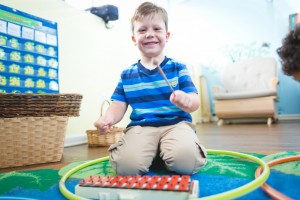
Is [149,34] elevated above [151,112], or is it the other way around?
[149,34]

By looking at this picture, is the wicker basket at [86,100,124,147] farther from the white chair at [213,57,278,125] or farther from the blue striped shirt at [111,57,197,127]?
the white chair at [213,57,278,125]

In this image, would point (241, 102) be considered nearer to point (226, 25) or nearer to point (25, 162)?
point (226, 25)

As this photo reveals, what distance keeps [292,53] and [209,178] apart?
0.42 meters

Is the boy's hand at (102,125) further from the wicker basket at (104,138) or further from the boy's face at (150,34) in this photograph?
the wicker basket at (104,138)

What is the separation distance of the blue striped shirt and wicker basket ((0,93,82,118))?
35 centimetres

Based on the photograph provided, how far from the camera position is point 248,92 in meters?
2.71

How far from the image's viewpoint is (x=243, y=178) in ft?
2.38

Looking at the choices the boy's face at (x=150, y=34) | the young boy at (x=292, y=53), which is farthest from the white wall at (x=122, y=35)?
the young boy at (x=292, y=53)

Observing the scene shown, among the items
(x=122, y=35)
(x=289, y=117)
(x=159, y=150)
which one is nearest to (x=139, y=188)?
(x=159, y=150)

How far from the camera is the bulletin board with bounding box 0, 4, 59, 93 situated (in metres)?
1.42

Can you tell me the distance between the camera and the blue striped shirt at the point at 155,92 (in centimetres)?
93

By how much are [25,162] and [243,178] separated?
3.01 feet

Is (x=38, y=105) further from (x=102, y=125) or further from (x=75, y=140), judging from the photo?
(x=75, y=140)

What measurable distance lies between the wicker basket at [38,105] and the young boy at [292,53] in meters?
0.92
